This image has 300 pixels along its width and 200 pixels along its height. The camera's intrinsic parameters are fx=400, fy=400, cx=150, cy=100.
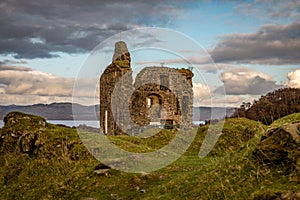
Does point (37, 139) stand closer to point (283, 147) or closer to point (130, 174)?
point (130, 174)

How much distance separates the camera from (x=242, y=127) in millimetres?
20750

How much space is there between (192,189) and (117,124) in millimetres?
23520

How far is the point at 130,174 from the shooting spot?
10859mm

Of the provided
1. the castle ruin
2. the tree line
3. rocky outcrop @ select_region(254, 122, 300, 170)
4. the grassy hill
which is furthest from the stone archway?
rocky outcrop @ select_region(254, 122, 300, 170)

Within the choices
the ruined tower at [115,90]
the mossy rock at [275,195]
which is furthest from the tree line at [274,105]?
the mossy rock at [275,195]

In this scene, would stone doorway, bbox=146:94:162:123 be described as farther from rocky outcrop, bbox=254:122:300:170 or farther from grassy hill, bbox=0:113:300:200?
rocky outcrop, bbox=254:122:300:170

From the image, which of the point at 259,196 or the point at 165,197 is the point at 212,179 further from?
the point at 259,196

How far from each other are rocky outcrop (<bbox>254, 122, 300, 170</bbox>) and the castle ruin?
2347cm

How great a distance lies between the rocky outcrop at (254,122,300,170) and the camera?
298 inches

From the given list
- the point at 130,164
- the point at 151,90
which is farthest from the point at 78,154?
the point at 151,90

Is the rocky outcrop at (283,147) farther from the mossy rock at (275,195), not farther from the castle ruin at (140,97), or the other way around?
the castle ruin at (140,97)

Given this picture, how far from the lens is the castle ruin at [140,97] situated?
31.8 meters

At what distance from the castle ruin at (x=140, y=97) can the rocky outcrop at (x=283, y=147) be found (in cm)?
2347

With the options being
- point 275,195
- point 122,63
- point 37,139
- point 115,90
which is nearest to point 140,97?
point 115,90
